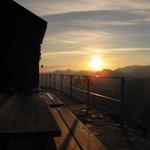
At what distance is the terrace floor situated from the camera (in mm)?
6203

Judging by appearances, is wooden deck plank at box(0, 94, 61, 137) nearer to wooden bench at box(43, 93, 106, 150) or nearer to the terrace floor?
wooden bench at box(43, 93, 106, 150)

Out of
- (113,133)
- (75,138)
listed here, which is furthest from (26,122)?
(113,133)

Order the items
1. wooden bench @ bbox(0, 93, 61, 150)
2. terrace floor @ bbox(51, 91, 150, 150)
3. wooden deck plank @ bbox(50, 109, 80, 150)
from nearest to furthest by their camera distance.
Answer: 1. wooden bench @ bbox(0, 93, 61, 150)
2. wooden deck plank @ bbox(50, 109, 80, 150)
3. terrace floor @ bbox(51, 91, 150, 150)

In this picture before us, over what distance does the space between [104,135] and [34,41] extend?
4396 millimetres

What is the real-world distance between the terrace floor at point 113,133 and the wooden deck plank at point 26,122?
6.35ft

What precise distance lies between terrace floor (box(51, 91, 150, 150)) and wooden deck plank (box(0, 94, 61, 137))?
1.94 meters

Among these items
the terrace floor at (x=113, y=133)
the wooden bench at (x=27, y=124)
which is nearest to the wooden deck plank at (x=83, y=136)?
the wooden bench at (x=27, y=124)

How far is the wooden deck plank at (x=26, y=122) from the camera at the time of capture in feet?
11.3

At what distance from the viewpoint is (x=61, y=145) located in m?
4.54

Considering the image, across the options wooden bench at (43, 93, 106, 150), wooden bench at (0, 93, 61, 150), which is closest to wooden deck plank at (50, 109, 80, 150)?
wooden bench at (43, 93, 106, 150)

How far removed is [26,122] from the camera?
3840mm

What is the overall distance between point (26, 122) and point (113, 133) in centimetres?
369

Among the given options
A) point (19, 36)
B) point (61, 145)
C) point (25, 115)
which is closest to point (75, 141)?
point (61, 145)

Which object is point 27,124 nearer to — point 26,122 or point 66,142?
point 26,122
